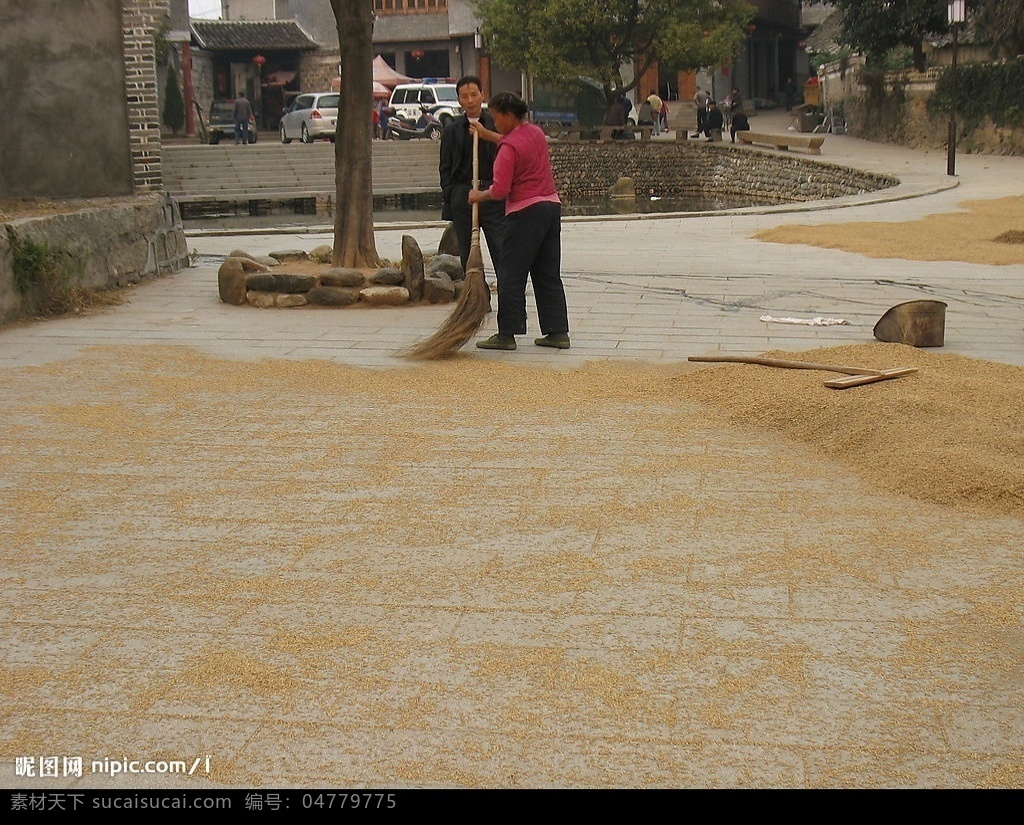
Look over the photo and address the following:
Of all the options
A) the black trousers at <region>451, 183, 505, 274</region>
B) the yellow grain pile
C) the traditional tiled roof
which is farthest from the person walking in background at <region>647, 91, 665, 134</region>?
the yellow grain pile

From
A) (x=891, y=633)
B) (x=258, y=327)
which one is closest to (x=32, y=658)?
(x=891, y=633)

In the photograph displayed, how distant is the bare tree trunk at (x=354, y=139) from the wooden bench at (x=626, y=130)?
1047 inches

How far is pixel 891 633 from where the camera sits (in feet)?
11.6

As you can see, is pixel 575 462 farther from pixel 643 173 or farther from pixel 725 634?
pixel 643 173

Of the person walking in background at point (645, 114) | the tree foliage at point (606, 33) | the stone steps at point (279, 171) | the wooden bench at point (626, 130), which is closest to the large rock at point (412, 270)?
the stone steps at point (279, 171)

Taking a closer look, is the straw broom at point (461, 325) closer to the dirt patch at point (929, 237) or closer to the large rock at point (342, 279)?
the large rock at point (342, 279)

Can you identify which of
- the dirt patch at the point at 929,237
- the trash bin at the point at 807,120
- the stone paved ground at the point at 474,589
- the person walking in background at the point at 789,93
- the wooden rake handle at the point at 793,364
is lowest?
the stone paved ground at the point at 474,589

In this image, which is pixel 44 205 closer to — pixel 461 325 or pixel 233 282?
pixel 233 282

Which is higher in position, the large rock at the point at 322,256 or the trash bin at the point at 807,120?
the trash bin at the point at 807,120

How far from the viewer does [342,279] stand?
30.7 feet

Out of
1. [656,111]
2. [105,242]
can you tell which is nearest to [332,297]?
[105,242]

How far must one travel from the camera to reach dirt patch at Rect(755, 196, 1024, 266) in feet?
40.8

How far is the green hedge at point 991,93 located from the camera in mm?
28453

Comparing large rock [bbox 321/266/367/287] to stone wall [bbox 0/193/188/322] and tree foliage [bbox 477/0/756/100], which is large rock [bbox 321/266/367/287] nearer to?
stone wall [bbox 0/193/188/322]
